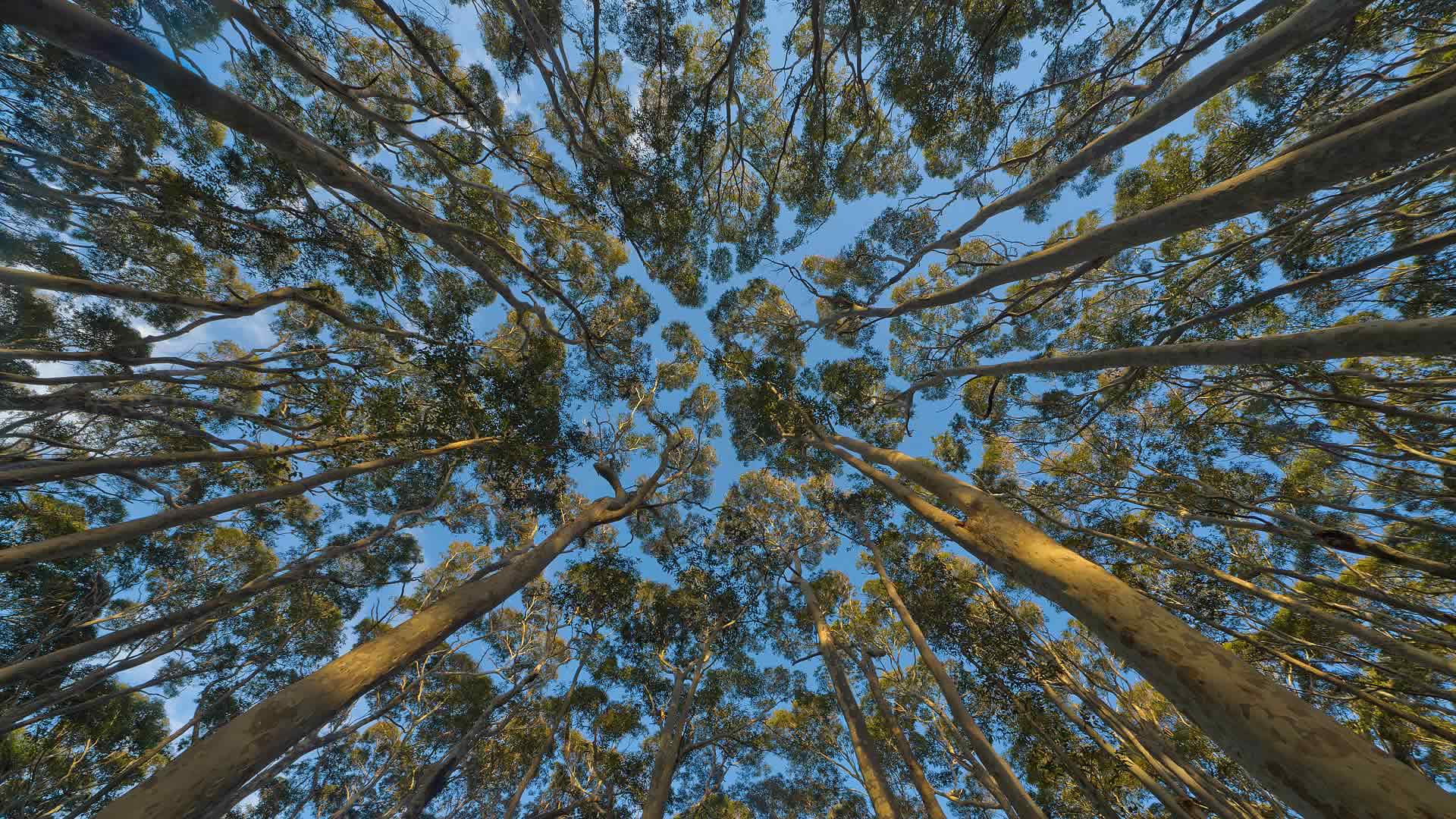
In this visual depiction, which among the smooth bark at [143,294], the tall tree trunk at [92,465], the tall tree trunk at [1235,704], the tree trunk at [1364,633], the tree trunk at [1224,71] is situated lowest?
the tree trunk at [1364,633]

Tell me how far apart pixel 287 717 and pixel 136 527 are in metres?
4.87

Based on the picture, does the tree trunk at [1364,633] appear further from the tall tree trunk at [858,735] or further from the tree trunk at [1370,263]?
the tall tree trunk at [858,735]

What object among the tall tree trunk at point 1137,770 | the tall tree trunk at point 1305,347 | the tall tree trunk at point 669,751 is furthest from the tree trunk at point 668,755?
the tall tree trunk at point 1305,347

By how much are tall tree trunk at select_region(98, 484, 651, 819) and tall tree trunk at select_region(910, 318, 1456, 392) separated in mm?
6176

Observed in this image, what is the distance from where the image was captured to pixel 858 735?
24.1 feet

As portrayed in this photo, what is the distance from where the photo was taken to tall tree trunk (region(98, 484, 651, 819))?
2211mm

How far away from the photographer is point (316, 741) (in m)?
7.86

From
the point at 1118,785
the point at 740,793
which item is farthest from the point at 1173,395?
the point at 740,793

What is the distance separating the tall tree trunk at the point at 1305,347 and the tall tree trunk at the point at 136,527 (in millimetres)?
9266

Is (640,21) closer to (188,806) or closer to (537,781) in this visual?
(188,806)

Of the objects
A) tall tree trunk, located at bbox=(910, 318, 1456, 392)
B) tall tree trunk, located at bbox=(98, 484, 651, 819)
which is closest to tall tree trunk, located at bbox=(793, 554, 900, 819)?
tall tree trunk, located at bbox=(98, 484, 651, 819)

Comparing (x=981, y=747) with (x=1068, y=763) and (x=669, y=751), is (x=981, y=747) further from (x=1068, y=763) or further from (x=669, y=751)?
(x=669, y=751)

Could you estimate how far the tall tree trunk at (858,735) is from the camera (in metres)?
6.29

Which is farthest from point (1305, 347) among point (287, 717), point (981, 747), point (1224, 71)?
point (287, 717)
